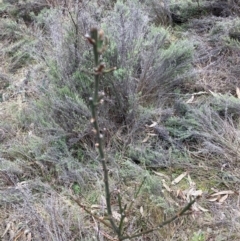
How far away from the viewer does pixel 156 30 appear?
333 cm

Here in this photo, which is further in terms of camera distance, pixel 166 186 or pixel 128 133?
pixel 128 133

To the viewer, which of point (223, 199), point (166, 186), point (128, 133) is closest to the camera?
point (223, 199)

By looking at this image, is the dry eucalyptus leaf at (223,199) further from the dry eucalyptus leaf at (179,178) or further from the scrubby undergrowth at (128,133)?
the dry eucalyptus leaf at (179,178)

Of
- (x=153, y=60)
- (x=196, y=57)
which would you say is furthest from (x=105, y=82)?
(x=196, y=57)

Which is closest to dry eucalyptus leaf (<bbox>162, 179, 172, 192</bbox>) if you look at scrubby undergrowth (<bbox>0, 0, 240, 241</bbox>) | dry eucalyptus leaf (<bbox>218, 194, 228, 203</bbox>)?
scrubby undergrowth (<bbox>0, 0, 240, 241</bbox>)

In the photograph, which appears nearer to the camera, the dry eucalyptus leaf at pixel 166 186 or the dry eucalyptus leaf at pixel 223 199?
the dry eucalyptus leaf at pixel 223 199

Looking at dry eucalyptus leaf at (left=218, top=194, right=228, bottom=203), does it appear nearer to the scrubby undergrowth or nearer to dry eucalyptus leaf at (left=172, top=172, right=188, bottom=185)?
the scrubby undergrowth

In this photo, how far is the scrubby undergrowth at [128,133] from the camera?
2.17 meters

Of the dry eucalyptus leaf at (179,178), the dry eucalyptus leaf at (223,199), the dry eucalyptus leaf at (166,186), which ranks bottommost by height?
the dry eucalyptus leaf at (223,199)

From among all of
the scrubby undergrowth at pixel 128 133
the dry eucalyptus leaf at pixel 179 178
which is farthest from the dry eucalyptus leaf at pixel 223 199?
the dry eucalyptus leaf at pixel 179 178

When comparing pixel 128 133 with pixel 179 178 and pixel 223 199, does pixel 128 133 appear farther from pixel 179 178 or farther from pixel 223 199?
pixel 223 199

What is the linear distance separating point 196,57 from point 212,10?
1.00m

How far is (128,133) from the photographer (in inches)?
108

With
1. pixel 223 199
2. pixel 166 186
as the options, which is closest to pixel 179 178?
pixel 166 186
